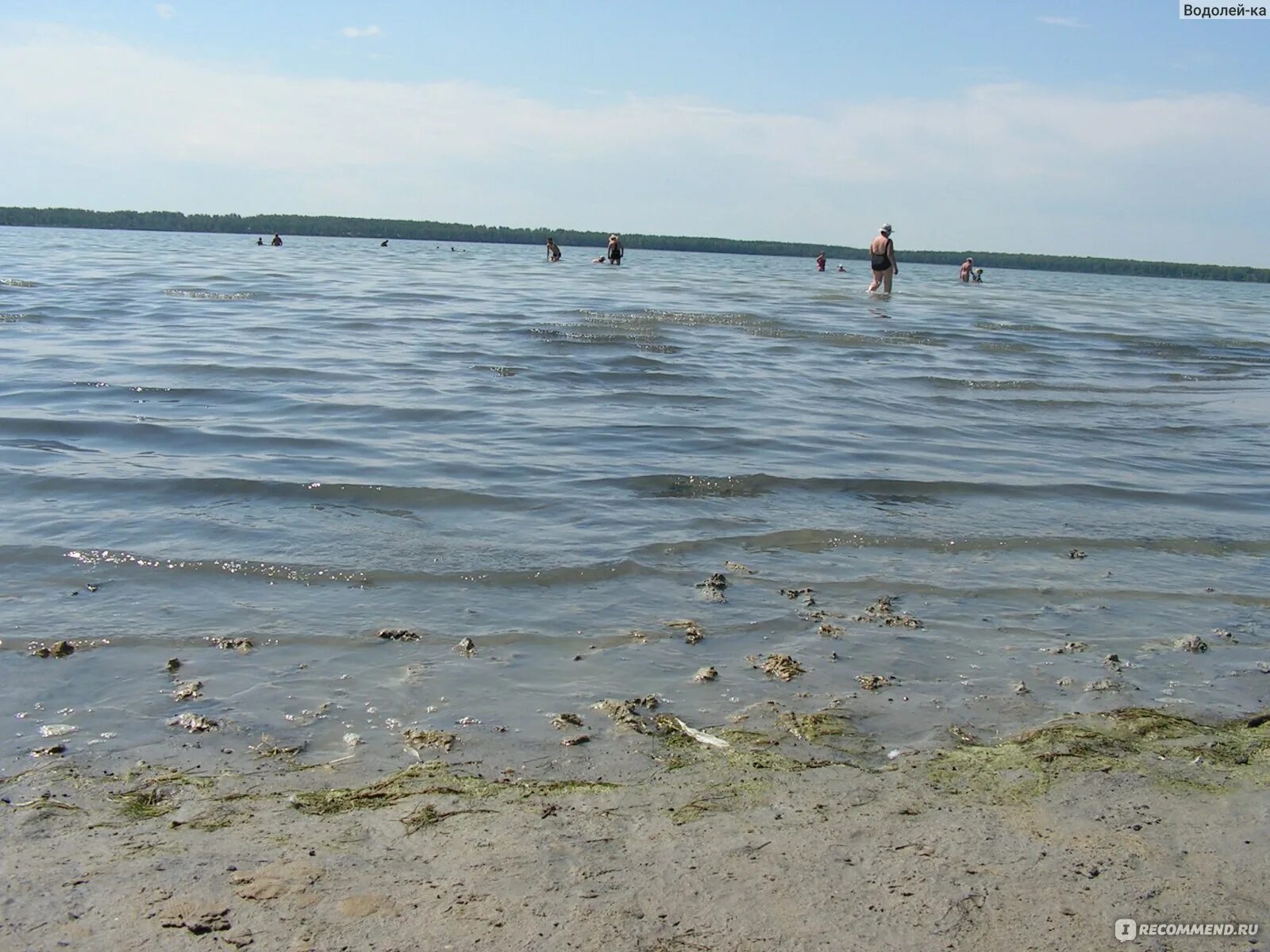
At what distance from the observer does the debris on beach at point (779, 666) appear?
4.57 metres

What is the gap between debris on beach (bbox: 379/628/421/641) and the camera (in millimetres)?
4882

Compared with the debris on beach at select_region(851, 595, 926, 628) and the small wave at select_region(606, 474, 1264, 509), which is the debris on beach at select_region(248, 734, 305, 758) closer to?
the debris on beach at select_region(851, 595, 926, 628)

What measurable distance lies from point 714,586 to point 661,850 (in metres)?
2.66

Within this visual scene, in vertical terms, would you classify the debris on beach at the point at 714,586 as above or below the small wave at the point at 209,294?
below

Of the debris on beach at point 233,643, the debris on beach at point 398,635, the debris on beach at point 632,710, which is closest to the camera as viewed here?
the debris on beach at point 632,710

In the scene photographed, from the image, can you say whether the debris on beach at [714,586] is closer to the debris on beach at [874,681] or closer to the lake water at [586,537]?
the lake water at [586,537]

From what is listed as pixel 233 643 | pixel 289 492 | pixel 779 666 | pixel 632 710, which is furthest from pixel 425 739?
pixel 289 492

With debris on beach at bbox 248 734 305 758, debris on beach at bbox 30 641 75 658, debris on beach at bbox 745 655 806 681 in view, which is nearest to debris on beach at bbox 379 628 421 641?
debris on beach at bbox 248 734 305 758

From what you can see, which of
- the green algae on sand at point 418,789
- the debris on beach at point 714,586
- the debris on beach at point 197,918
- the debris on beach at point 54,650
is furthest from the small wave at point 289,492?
the debris on beach at point 197,918

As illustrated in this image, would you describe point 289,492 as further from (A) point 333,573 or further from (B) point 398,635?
(B) point 398,635

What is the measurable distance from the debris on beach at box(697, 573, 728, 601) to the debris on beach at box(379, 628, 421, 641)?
1461 mm

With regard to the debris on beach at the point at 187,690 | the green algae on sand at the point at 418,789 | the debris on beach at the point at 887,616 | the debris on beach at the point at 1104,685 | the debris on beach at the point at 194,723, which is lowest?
the debris on beach at the point at 194,723

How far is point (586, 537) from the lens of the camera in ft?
21.3

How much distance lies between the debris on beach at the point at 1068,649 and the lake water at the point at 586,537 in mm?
59
